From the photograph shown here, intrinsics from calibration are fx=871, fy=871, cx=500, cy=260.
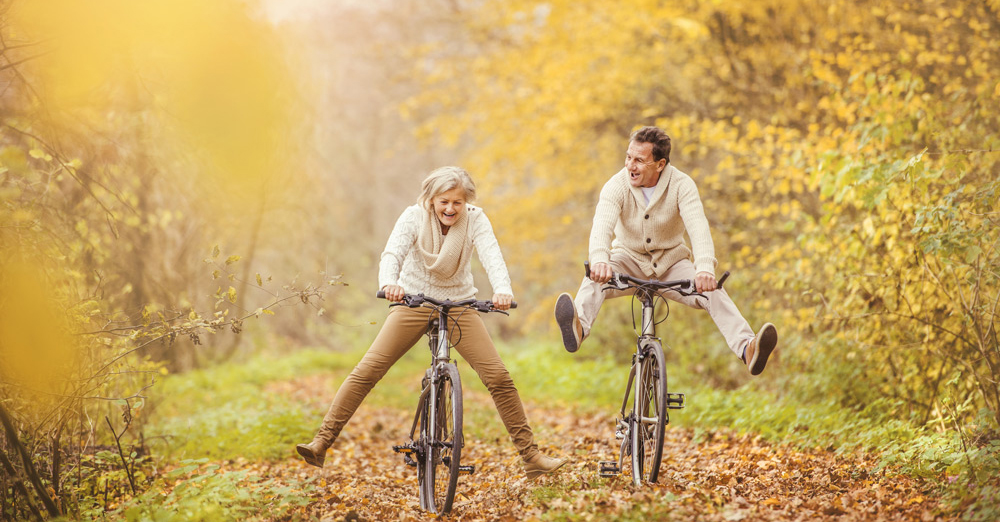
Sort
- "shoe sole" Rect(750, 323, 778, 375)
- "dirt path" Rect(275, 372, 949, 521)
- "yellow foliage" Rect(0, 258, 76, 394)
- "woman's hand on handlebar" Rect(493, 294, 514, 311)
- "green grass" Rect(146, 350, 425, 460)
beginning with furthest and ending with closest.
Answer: "green grass" Rect(146, 350, 425, 460) < "woman's hand on handlebar" Rect(493, 294, 514, 311) < "shoe sole" Rect(750, 323, 778, 375) < "dirt path" Rect(275, 372, 949, 521) < "yellow foliage" Rect(0, 258, 76, 394)

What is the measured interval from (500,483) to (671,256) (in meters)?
2.04

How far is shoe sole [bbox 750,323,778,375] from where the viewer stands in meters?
4.89

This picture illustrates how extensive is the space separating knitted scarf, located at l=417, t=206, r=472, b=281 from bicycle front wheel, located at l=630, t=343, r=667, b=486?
1.30 metres

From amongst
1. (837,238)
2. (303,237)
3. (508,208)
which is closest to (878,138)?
(837,238)

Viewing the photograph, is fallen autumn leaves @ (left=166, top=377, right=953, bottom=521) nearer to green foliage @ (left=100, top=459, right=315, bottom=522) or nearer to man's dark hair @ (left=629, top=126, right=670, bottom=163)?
green foliage @ (left=100, top=459, right=315, bottom=522)

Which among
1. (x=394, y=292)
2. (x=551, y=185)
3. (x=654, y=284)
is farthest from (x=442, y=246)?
(x=551, y=185)

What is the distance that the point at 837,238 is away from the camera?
25.1 feet

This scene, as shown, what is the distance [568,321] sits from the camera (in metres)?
5.04

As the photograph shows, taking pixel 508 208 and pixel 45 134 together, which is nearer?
pixel 45 134

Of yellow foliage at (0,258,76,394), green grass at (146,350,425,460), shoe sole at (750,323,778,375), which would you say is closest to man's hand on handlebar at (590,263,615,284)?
shoe sole at (750,323,778,375)

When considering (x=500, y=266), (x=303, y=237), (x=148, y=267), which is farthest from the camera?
(x=303, y=237)

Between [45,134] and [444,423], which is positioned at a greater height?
[45,134]

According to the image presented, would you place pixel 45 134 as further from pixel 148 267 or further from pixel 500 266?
pixel 148 267

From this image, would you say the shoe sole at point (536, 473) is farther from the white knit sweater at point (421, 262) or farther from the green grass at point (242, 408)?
the green grass at point (242, 408)
